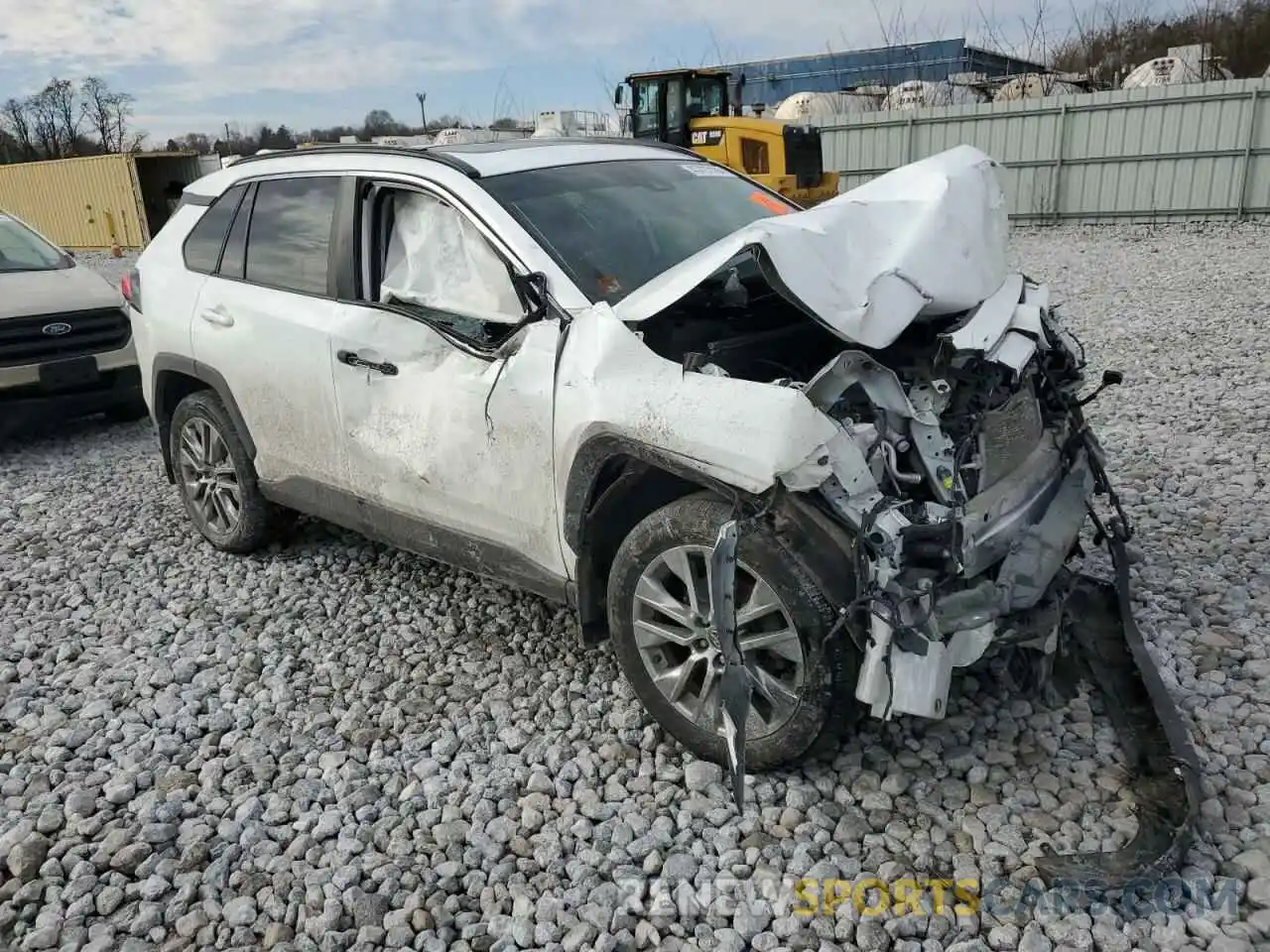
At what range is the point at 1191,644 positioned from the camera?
3672 mm

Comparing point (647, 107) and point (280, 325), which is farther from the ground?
point (647, 107)

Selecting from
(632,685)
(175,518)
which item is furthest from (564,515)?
(175,518)

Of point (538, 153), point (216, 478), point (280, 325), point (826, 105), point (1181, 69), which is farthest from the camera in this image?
point (826, 105)

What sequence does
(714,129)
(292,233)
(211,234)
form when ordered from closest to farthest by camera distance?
(292,233) < (211,234) < (714,129)

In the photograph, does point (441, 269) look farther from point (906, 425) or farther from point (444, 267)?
point (906, 425)

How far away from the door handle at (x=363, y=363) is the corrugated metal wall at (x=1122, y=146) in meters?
14.9

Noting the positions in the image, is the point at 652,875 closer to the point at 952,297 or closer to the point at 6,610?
the point at 952,297

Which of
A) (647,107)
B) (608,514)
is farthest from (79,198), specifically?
(608,514)

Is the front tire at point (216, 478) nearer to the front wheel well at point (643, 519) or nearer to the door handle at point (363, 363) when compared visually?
the door handle at point (363, 363)

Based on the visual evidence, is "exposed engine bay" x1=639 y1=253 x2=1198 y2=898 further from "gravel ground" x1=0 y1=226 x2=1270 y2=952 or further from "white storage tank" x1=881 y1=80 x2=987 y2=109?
"white storage tank" x1=881 y1=80 x2=987 y2=109

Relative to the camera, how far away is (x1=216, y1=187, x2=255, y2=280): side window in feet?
15.1

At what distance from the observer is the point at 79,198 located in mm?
24391

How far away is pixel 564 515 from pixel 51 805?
1901 millimetres

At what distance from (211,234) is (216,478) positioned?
1227mm
